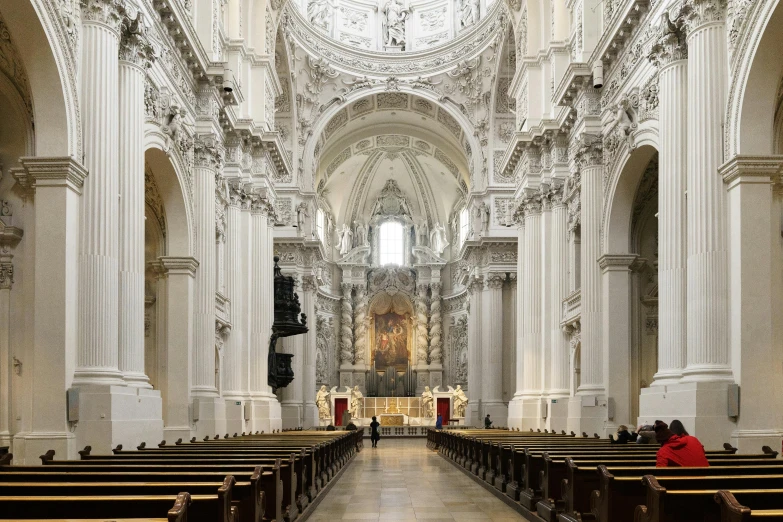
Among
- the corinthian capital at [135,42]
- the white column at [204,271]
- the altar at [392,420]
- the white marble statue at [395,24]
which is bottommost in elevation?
the altar at [392,420]

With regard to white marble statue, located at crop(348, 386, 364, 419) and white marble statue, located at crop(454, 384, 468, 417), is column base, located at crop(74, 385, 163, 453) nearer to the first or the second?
white marble statue, located at crop(454, 384, 468, 417)

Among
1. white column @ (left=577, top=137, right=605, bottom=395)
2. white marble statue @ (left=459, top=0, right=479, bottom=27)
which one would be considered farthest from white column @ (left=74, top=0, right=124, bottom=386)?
white marble statue @ (left=459, top=0, right=479, bottom=27)

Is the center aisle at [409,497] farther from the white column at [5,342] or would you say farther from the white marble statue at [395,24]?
the white marble statue at [395,24]

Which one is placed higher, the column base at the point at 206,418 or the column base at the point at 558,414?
the column base at the point at 206,418

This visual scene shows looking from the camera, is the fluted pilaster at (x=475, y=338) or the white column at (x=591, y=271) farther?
the fluted pilaster at (x=475, y=338)

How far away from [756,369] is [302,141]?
29.9 metres

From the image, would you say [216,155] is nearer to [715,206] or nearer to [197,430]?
[197,430]

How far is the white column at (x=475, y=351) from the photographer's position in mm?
40531

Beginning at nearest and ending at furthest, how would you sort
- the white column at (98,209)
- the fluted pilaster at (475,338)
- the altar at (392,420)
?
1. the white column at (98,209)
2. the fluted pilaster at (475,338)
3. the altar at (392,420)

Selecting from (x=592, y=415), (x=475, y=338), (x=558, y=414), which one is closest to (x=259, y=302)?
(x=558, y=414)

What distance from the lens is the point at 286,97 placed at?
39.1m

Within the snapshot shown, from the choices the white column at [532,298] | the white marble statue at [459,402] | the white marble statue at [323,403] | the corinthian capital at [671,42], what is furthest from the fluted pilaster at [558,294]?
the white marble statue at [323,403]

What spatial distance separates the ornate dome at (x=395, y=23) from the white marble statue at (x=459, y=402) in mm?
17554

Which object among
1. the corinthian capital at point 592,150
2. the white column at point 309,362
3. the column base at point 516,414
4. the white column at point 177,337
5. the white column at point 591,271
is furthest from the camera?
the white column at point 309,362
